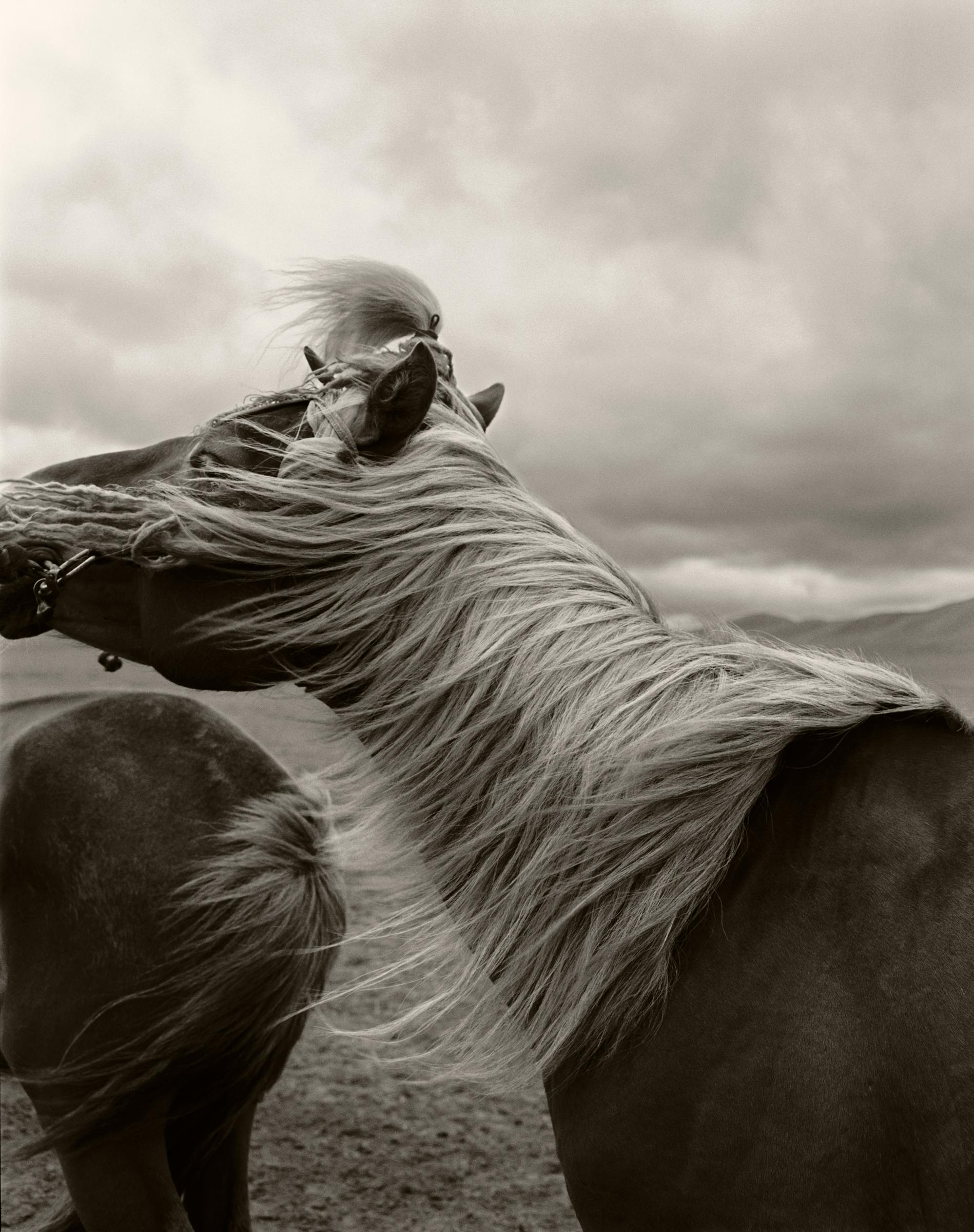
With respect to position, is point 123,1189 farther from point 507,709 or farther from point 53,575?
point 507,709

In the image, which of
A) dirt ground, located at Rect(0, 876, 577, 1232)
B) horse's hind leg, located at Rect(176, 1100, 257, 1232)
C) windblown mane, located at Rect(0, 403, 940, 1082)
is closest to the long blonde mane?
windblown mane, located at Rect(0, 403, 940, 1082)

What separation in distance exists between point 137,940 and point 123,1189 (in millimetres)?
752

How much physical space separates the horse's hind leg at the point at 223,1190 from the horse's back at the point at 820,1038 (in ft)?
6.57

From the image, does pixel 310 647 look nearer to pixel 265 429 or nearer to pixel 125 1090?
pixel 265 429

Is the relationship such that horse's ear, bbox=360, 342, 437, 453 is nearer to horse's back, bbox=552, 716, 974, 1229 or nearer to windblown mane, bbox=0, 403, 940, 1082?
windblown mane, bbox=0, 403, 940, 1082

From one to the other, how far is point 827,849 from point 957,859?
220 millimetres

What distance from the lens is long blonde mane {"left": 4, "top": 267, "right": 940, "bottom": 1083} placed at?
1965mm

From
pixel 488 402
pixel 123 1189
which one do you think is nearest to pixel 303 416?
pixel 488 402

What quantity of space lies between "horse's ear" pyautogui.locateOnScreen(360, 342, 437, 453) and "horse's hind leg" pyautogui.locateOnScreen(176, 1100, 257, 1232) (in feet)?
8.00

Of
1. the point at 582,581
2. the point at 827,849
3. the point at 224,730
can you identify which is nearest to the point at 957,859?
the point at 827,849

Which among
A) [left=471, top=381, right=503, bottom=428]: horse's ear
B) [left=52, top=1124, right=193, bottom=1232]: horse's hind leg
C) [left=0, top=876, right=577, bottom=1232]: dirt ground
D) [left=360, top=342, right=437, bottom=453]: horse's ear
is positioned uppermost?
[left=471, top=381, right=503, bottom=428]: horse's ear

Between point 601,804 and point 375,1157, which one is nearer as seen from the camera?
point 601,804

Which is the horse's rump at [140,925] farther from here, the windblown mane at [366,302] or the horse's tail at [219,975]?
the windblown mane at [366,302]

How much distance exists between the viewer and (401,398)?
86.5 inches
